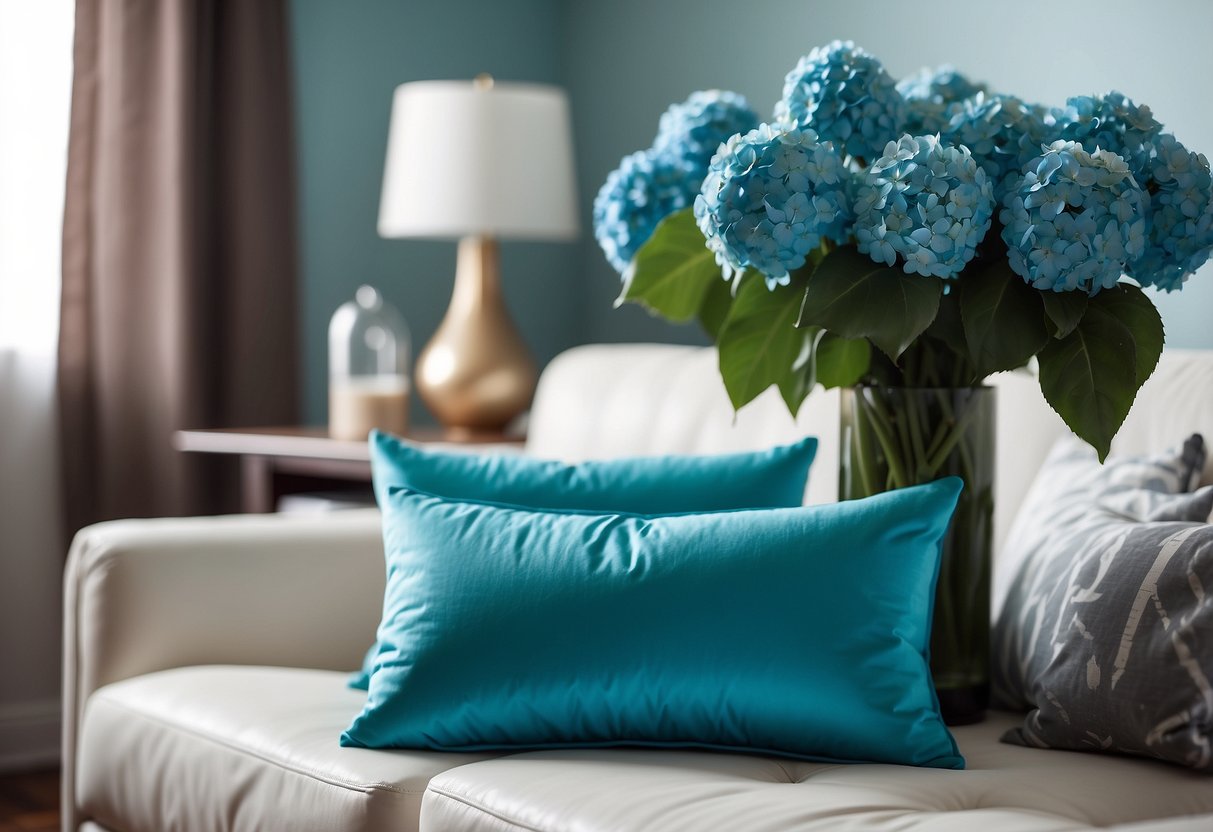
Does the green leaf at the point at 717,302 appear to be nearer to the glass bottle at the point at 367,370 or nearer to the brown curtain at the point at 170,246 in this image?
the glass bottle at the point at 367,370

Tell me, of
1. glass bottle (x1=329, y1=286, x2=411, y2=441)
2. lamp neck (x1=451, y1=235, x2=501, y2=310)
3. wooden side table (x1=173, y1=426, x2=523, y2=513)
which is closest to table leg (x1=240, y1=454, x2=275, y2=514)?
wooden side table (x1=173, y1=426, x2=523, y2=513)

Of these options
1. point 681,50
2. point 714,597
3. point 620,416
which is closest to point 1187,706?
point 714,597

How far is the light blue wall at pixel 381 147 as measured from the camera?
3271 millimetres

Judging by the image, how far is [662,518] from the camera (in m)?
1.41

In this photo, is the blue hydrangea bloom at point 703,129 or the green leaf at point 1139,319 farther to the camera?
the blue hydrangea bloom at point 703,129

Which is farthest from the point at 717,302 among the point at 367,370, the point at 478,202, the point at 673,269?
the point at 367,370

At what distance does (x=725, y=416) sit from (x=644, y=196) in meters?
0.45

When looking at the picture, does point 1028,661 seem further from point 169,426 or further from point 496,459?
point 169,426

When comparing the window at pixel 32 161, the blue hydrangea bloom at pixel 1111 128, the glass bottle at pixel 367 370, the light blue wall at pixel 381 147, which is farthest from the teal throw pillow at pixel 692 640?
the light blue wall at pixel 381 147

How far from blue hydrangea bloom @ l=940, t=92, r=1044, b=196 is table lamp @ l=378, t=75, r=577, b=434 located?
1425 millimetres

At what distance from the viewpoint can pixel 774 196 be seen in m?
1.32

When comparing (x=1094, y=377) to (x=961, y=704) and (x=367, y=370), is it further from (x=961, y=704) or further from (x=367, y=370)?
(x=367, y=370)

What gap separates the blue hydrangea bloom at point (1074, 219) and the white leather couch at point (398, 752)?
0.34 m

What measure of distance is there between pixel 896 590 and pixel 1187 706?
262mm
